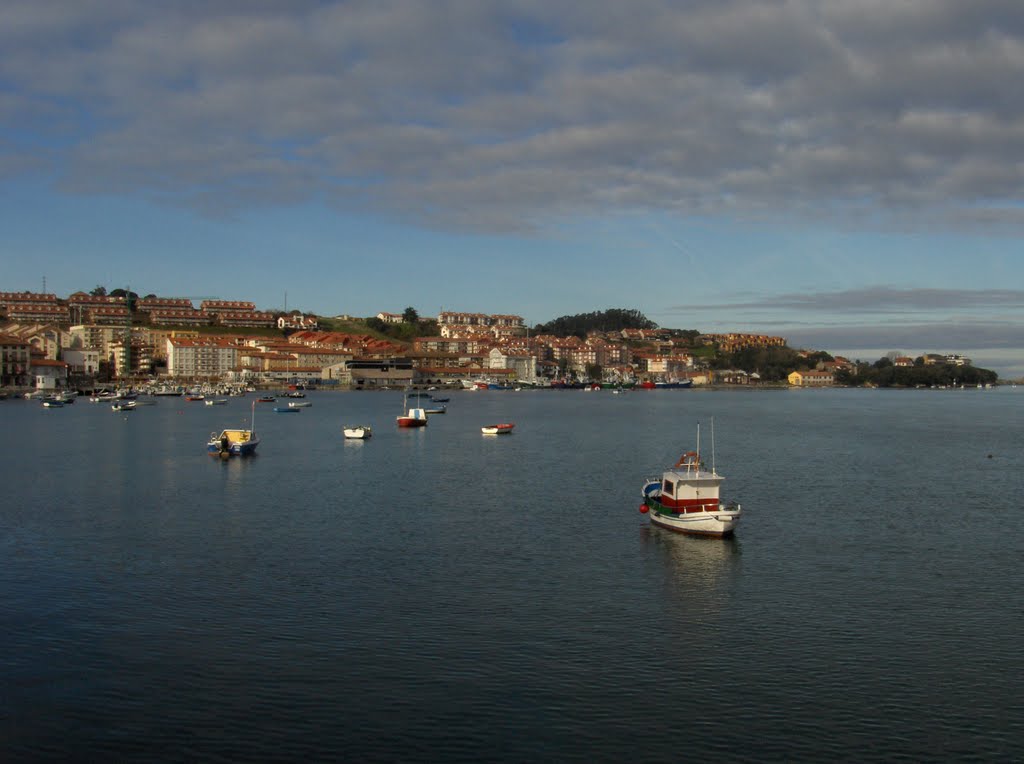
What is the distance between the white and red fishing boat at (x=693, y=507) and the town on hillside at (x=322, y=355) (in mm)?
93579

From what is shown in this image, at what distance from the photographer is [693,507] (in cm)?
2039

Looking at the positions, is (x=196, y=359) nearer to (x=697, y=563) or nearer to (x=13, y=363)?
(x=13, y=363)

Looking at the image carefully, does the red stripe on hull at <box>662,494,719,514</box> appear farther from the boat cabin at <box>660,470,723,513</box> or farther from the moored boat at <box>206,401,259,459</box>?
the moored boat at <box>206,401,259,459</box>

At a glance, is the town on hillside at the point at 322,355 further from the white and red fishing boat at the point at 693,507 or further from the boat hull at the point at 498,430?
the white and red fishing boat at the point at 693,507

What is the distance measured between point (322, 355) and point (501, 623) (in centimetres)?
12285

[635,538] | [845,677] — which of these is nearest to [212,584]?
[635,538]

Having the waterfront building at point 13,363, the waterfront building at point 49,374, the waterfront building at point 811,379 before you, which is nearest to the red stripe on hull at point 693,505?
the waterfront building at point 49,374

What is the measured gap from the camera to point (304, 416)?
2640 inches

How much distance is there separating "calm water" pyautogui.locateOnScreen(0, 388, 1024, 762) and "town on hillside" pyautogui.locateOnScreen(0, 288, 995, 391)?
8893 cm

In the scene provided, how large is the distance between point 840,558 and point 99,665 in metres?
13.1

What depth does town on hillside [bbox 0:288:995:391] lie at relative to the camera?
116625 millimetres

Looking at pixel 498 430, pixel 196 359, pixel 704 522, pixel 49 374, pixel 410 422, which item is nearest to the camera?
pixel 704 522

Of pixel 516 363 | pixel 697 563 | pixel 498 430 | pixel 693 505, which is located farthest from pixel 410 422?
pixel 516 363

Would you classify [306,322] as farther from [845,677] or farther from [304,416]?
[845,677]
